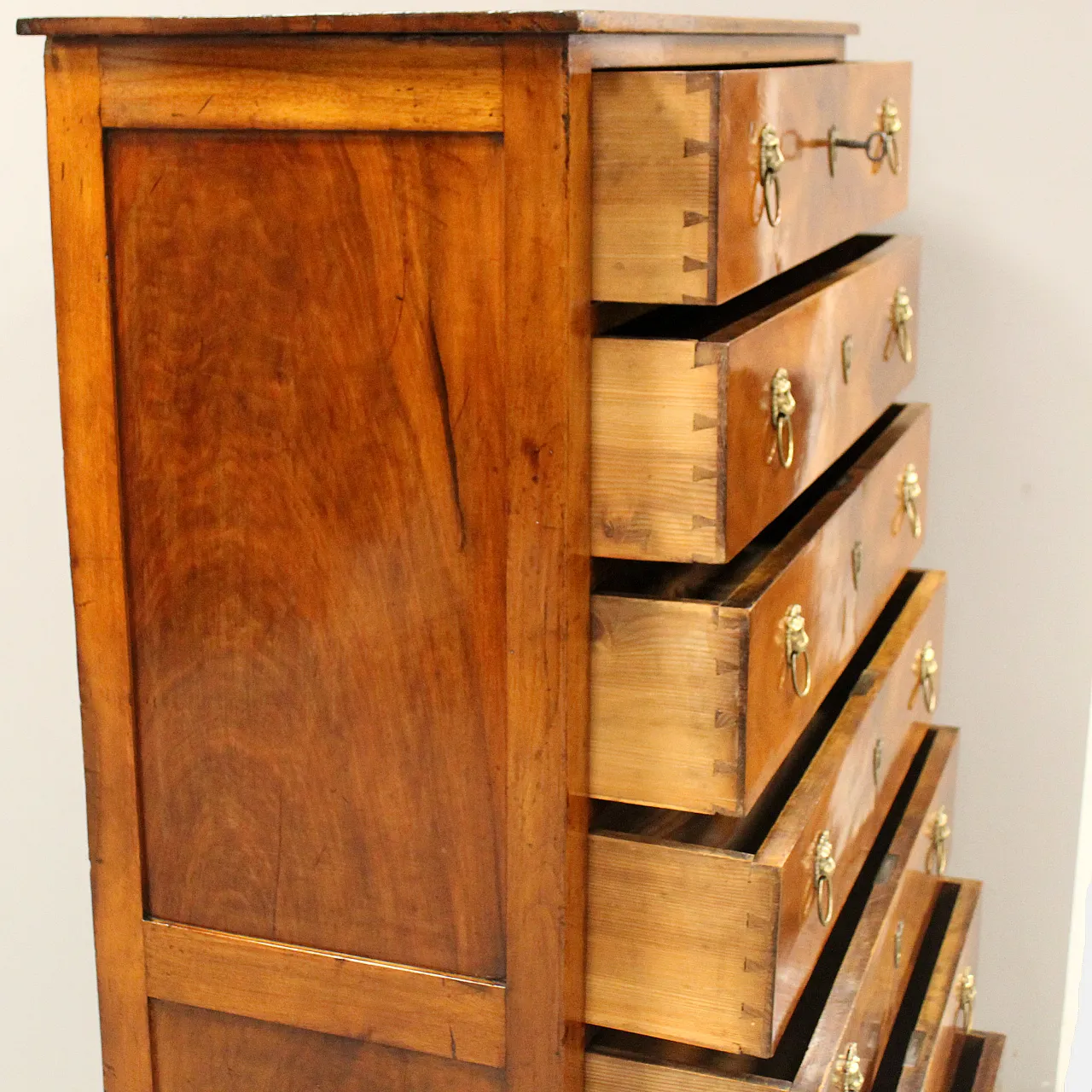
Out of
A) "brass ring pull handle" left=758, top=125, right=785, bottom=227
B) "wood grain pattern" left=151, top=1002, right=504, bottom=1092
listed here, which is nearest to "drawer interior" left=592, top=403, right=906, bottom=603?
"brass ring pull handle" left=758, top=125, right=785, bottom=227

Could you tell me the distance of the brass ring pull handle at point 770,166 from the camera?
1.10 metres

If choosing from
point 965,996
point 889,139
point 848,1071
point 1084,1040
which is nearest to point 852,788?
point 848,1071

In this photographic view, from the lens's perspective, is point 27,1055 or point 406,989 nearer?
point 406,989

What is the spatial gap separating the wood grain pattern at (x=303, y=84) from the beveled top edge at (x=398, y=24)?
0.04ft

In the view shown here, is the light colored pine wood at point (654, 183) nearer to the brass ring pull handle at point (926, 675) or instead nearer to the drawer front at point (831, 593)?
the drawer front at point (831, 593)

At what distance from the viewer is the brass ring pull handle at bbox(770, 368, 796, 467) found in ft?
3.77

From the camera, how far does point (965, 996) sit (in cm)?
176

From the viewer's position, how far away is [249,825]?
3.98ft

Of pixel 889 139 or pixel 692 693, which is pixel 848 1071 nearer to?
pixel 692 693

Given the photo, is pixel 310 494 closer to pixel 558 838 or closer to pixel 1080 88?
pixel 558 838

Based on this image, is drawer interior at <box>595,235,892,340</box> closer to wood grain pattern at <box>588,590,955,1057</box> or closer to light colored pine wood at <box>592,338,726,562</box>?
light colored pine wood at <box>592,338,726,562</box>

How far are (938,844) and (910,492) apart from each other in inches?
14.8

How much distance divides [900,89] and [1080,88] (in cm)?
33

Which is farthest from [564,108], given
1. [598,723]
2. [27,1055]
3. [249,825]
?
[27,1055]
